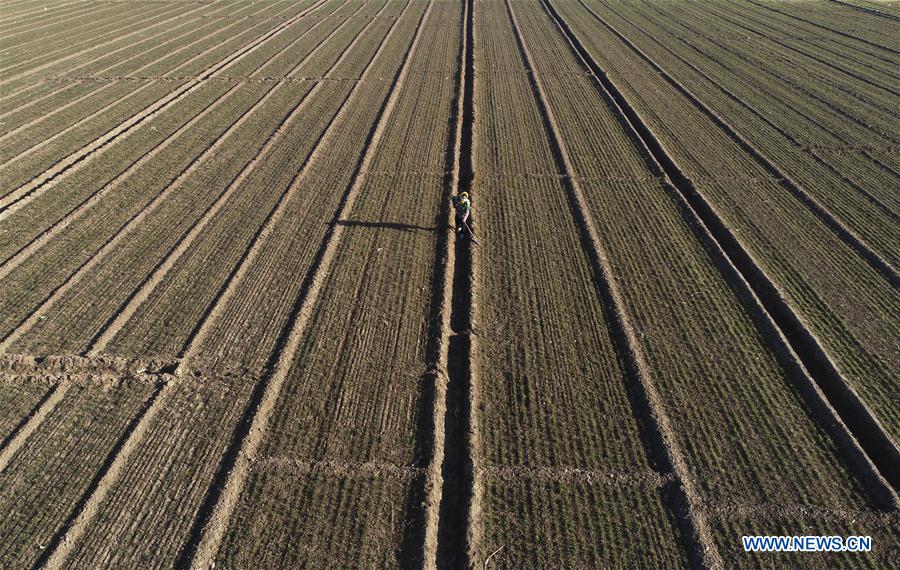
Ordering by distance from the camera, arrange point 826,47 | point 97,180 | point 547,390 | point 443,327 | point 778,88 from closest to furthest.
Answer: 1. point 547,390
2. point 443,327
3. point 97,180
4. point 778,88
5. point 826,47

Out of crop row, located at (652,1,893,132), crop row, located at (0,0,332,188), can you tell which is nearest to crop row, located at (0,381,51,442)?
crop row, located at (0,0,332,188)

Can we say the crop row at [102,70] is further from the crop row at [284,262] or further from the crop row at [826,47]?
the crop row at [826,47]

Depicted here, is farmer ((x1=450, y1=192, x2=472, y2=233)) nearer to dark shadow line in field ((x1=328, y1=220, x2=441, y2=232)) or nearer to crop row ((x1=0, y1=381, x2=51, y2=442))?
dark shadow line in field ((x1=328, y1=220, x2=441, y2=232))

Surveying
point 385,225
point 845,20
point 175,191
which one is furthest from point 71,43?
point 845,20

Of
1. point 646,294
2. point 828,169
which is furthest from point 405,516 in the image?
point 828,169

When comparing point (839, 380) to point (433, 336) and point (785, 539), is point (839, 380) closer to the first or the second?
point (785, 539)

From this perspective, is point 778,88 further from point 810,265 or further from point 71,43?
point 71,43
